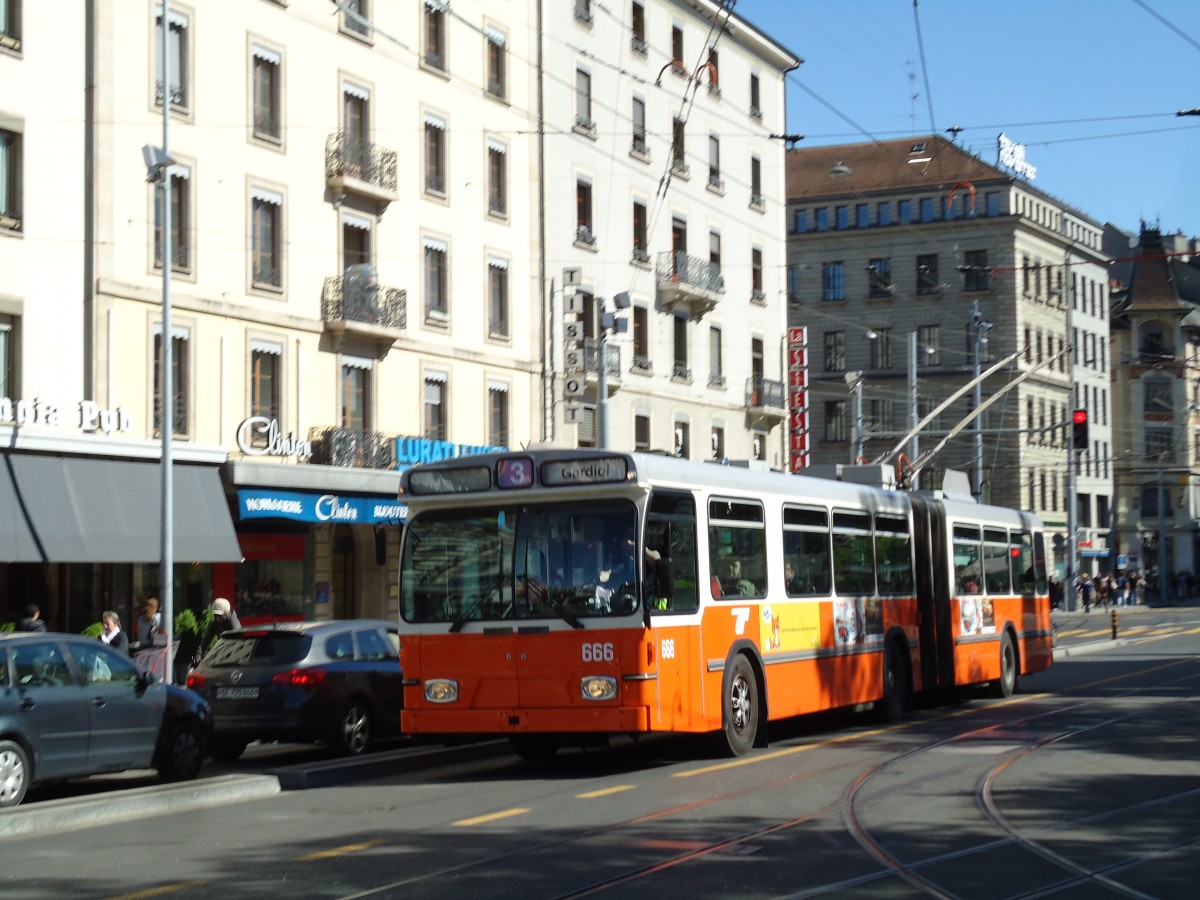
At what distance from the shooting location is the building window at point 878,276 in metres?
88.8

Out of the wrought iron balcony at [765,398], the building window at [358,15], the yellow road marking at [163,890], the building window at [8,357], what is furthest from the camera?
the wrought iron balcony at [765,398]

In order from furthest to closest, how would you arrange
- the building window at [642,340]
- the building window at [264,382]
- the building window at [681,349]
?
1. the building window at [681,349]
2. the building window at [642,340]
3. the building window at [264,382]

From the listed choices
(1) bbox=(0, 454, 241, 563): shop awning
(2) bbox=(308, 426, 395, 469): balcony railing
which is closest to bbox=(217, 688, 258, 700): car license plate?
(1) bbox=(0, 454, 241, 563): shop awning

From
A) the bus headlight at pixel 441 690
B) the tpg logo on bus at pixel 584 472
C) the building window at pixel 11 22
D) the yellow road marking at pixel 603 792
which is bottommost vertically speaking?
the yellow road marking at pixel 603 792

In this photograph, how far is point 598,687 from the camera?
599 inches

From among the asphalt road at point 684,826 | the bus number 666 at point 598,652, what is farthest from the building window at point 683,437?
the bus number 666 at point 598,652

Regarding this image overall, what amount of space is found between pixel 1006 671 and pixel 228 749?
1320 cm

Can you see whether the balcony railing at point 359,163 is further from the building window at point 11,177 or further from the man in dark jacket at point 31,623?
the man in dark jacket at point 31,623

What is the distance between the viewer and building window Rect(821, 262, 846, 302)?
9025 cm

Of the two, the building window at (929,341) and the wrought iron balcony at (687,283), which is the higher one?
the building window at (929,341)

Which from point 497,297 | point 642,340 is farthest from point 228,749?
point 642,340

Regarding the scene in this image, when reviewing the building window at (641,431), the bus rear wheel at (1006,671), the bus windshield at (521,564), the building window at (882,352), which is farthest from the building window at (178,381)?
the building window at (882,352)

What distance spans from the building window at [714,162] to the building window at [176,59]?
2258cm

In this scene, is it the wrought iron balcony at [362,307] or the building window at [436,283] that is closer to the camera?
the wrought iron balcony at [362,307]
